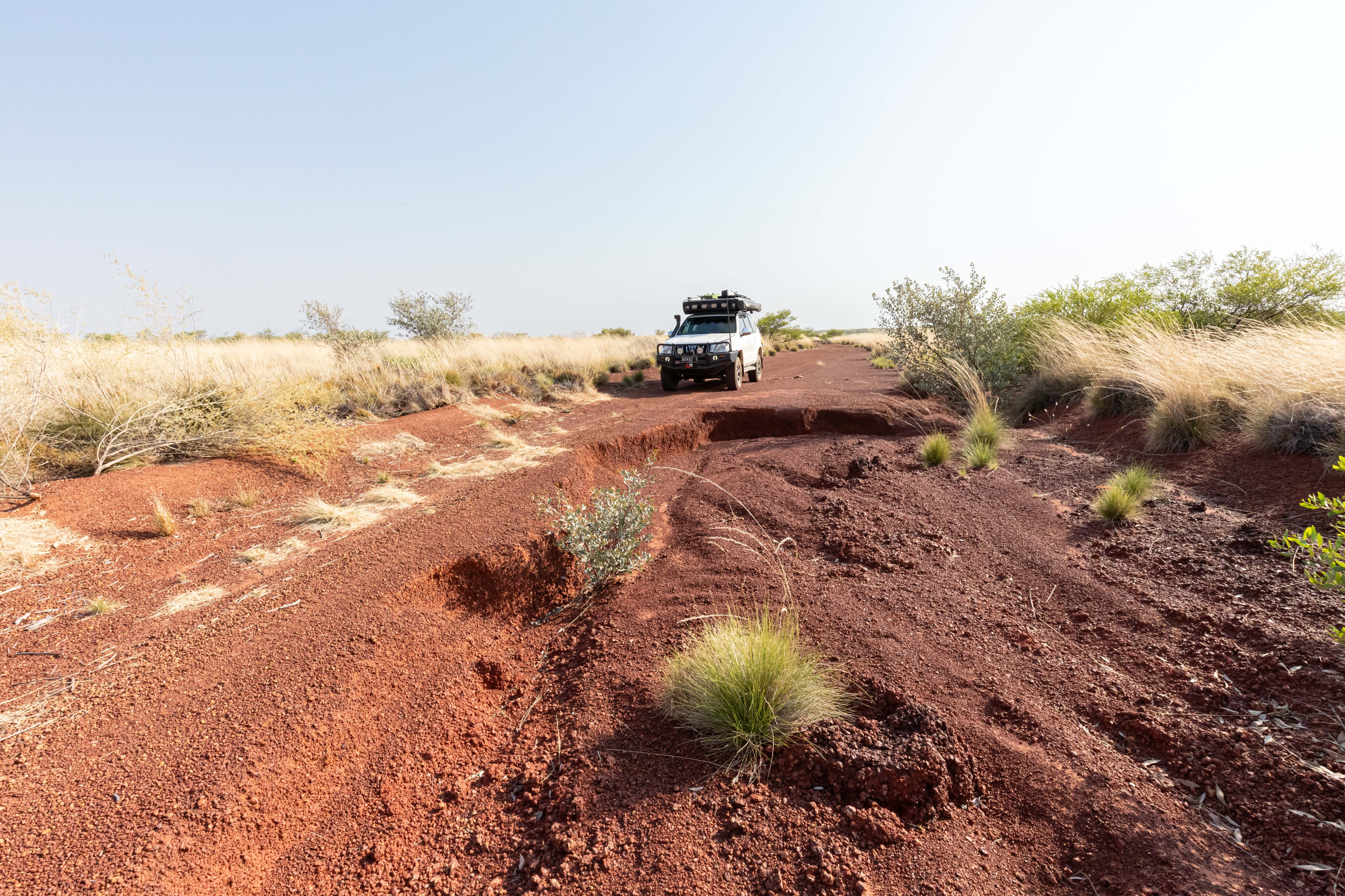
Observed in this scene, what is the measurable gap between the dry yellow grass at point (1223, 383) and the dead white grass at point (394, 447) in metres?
8.61

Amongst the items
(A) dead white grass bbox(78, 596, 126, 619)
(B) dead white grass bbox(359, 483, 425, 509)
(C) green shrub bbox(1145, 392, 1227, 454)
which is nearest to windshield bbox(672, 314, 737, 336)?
(C) green shrub bbox(1145, 392, 1227, 454)

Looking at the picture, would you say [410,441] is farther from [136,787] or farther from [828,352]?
[828,352]

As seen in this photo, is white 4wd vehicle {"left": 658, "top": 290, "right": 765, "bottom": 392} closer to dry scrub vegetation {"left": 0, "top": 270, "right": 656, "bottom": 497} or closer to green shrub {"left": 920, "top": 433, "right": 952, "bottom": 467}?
dry scrub vegetation {"left": 0, "top": 270, "right": 656, "bottom": 497}

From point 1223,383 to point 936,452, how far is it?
10.3 feet

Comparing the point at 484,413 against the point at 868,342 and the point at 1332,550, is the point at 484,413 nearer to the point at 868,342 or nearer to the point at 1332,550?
the point at 1332,550

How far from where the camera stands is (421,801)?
2162 mm

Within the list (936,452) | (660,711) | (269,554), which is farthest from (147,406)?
(936,452)

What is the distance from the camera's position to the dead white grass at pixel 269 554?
4004mm

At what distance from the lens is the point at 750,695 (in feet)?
7.00

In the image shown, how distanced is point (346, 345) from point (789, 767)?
15.8 m

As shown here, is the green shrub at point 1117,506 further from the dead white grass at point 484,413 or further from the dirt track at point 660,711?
the dead white grass at point 484,413

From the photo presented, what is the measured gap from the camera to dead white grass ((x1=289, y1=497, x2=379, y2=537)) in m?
4.59

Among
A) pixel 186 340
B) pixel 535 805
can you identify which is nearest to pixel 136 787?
pixel 535 805

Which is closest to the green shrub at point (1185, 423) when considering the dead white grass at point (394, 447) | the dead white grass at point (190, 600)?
the dead white grass at point (190, 600)
